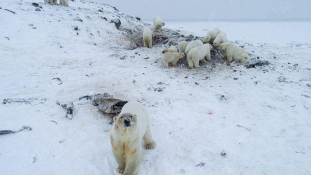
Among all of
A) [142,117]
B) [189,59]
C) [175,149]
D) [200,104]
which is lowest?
[175,149]

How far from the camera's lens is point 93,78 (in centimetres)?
576

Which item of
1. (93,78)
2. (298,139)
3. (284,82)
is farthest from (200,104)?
(93,78)

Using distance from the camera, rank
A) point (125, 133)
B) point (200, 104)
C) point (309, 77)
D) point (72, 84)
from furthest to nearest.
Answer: point (309, 77) < point (72, 84) < point (200, 104) < point (125, 133)

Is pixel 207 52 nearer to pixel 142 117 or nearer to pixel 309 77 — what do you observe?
pixel 309 77

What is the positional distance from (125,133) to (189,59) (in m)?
5.16

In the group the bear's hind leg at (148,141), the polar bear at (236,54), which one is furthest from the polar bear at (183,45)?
the bear's hind leg at (148,141)

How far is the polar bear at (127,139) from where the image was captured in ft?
7.42

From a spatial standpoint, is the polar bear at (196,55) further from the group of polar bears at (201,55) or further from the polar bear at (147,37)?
the polar bear at (147,37)

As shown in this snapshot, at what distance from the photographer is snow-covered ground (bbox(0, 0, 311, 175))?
2828mm

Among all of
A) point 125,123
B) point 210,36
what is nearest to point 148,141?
point 125,123

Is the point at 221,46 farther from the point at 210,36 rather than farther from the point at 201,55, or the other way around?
the point at 210,36

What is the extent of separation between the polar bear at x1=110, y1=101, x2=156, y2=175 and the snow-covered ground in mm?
309

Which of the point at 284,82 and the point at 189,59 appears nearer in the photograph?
the point at 284,82

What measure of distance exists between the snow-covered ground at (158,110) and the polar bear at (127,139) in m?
0.31
